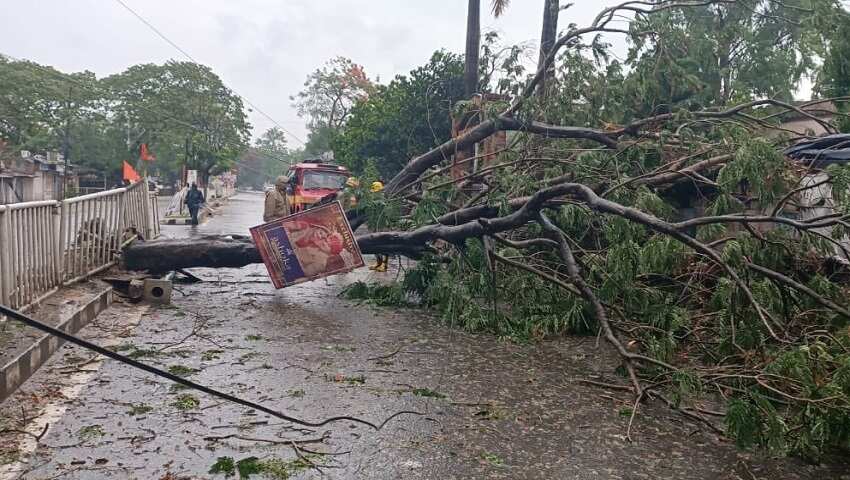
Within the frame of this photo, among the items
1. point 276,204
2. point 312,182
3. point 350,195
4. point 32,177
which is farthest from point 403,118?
point 32,177

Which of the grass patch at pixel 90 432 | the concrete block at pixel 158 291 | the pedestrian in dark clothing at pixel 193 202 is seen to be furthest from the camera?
the pedestrian in dark clothing at pixel 193 202

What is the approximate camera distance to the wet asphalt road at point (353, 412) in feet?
12.6

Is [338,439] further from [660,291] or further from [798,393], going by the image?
[660,291]

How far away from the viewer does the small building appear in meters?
31.9

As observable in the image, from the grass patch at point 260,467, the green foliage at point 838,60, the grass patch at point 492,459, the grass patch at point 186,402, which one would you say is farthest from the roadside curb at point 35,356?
the green foliage at point 838,60

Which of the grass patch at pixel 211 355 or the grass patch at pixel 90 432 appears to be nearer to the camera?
the grass patch at pixel 90 432

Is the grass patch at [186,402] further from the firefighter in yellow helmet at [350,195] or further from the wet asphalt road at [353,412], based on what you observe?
the firefighter in yellow helmet at [350,195]

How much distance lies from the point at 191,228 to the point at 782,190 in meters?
17.6

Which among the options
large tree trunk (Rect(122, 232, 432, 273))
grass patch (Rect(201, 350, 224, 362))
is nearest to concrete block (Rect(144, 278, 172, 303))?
large tree trunk (Rect(122, 232, 432, 273))

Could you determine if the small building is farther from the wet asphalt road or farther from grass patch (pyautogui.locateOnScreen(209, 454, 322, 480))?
grass patch (pyautogui.locateOnScreen(209, 454, 322, 480))

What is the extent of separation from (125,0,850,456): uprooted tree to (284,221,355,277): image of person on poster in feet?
1.78

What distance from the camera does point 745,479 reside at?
3.93 meters

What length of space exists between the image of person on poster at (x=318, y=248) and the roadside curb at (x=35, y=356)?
7.76 feet

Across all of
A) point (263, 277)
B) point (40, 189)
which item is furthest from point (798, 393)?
point (40, 189)
